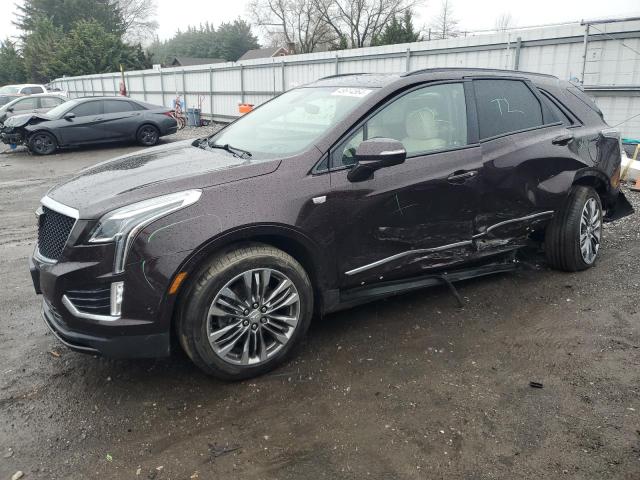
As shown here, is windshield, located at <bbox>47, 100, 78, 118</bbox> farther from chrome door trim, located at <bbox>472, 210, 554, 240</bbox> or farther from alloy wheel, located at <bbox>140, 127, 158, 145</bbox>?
chrome door trim, located at <bbox>472, 210, 554, 240</bbox>

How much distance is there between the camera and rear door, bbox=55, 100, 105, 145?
47.7ft

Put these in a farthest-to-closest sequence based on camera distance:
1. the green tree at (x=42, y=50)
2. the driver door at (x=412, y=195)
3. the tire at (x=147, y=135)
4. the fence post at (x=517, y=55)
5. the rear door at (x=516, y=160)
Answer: the green tree at (x=42, y=50) < the tire at (x=147, y=135) < the fence post at (x=517, y=55) < the rear door at (x=516, y=160) < the driver door at (x=412, y=195)

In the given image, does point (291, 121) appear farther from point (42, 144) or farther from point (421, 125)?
point (42, 144)

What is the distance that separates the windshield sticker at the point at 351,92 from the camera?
3640mm

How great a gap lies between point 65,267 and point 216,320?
0.86m

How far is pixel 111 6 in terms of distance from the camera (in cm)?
5309

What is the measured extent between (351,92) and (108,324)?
2.26m

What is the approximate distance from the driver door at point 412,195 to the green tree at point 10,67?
5766 cm

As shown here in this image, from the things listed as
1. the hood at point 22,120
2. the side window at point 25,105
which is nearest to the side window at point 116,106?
the hood at point 22,120

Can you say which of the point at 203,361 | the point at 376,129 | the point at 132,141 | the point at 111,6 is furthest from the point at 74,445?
the point at 111,6

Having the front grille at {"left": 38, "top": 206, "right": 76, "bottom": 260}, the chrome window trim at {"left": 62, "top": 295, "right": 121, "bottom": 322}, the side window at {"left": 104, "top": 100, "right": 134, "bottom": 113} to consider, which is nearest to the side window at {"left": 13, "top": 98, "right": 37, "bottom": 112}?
the side window at {"left": 104, "top": 100, "right": 134, "bottom": 113}

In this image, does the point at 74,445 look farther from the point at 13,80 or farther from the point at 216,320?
the point at 13,80

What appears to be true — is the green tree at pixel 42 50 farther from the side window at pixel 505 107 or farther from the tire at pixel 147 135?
the side window at pixel 505 107

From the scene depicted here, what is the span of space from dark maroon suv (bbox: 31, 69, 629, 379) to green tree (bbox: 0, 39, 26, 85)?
57.4 metres
